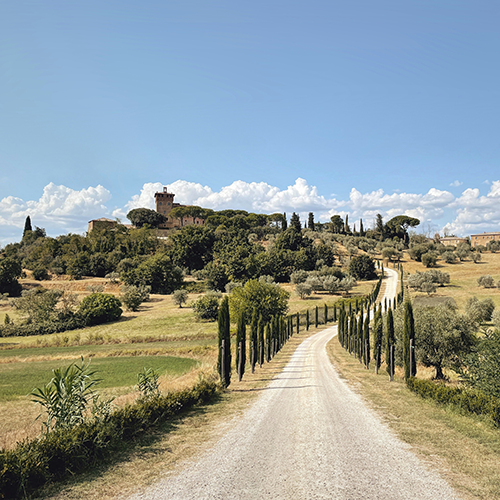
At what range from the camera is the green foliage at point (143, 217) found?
476ft

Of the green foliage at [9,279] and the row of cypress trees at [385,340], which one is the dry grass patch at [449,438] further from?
the green foliage at [9,279]

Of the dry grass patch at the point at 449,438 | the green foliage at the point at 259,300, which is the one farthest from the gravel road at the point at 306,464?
the green foliage at the point at 259,300

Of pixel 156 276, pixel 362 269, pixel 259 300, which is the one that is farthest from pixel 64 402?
pixel 362 269

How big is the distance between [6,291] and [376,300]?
74.5 metres

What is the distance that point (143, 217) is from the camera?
477 ft

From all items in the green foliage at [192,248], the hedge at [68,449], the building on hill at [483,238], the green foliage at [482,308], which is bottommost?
the green foliage at [482,308]

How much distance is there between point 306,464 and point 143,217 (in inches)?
5741

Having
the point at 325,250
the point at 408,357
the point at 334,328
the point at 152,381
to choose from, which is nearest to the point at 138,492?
the point at 152,381

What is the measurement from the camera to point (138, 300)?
66.4 m

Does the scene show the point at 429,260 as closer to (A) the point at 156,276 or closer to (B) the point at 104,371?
(A) the point at 156,276

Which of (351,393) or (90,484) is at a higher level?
(90,484)

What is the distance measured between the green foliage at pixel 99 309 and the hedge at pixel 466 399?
53.2 meters

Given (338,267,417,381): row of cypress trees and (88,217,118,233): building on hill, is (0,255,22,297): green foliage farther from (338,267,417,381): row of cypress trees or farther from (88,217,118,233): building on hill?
(338,267,417,381): row of cypress trees

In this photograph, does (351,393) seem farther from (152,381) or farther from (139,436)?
(139,436)
